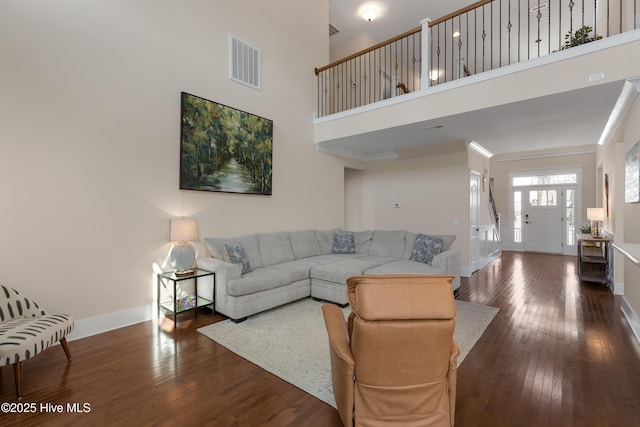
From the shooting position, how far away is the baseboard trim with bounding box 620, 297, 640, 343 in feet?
9.95

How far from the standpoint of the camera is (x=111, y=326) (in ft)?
10.5

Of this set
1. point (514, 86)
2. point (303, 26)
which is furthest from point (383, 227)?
point (303, 26)

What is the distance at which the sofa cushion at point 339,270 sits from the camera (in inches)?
155

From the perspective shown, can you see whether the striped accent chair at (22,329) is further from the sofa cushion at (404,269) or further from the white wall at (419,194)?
the white wall at (419,194)

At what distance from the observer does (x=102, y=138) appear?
317 centimetres

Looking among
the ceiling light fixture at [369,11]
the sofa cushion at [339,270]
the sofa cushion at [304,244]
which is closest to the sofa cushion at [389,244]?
the sofa cushion at [339,270]

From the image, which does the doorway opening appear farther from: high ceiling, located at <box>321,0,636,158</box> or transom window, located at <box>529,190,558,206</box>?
high ceiling, located at <box>321,0,636,158</box>

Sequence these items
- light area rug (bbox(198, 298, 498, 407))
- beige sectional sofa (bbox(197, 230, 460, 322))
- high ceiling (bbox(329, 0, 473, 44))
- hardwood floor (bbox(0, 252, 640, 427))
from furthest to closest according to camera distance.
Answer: high ceiling (bbox(329, 0, 473, 44)) < beige sectional sofa (bbox(197, 230, 460, 322)) < light area rug (bbox(198, 298, 498, 407)) < hardwood floor (bbox(0, 252, 640, 427))

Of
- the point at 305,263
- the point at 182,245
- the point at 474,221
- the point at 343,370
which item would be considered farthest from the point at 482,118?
the point at 182,245

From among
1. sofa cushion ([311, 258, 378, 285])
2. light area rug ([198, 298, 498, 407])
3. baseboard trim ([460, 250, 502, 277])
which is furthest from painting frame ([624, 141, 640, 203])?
sofa cushion ([311, 258, 378, 285])

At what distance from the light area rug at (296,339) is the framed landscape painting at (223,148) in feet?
6.17

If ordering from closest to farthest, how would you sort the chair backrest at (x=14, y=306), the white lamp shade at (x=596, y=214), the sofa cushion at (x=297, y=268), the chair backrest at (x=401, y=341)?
the chair backrest at (x=401, y=341) < the chair backrest at (x=14, y=306) < the sofa cushion at (x=297, y=268) < the white lamp shade at (x=596, y=214)

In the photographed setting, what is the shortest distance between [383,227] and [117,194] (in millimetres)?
5175

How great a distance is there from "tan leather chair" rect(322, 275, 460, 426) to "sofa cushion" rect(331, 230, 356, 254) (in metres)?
3.70
